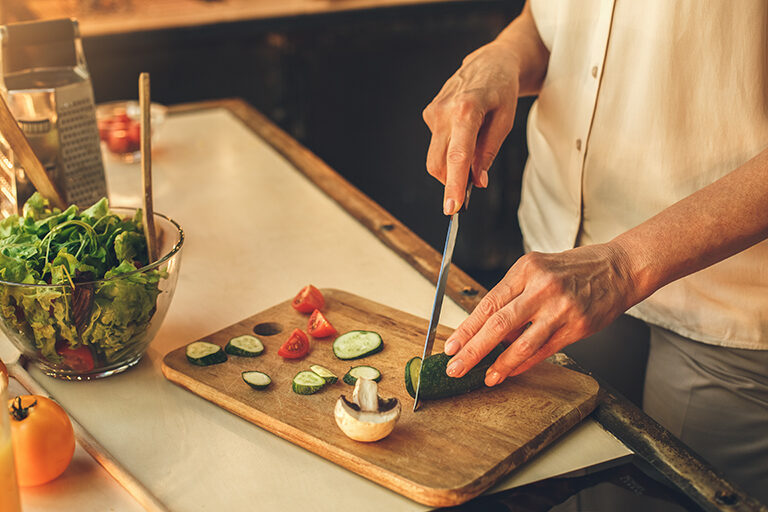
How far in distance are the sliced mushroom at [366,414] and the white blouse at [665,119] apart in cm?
64

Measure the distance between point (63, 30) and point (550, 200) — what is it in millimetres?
1098

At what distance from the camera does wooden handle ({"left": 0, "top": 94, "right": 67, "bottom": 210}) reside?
3.90 ft

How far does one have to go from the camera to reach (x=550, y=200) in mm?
1655

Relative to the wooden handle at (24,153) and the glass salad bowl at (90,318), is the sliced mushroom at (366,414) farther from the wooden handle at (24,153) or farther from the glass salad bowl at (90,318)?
the wooden handle at (24,153)

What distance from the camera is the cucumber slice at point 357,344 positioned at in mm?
1188

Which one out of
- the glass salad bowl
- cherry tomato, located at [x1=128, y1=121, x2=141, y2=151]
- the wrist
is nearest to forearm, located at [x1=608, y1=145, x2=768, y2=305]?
the wrist

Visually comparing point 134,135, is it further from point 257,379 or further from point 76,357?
point 257,379

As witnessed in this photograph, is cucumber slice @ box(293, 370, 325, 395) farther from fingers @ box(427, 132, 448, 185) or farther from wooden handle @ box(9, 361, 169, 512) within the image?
fingers @ box(427, 132, 448, 185)

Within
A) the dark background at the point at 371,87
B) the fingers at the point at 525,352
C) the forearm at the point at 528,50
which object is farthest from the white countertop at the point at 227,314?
the dark background at the point at 371,87

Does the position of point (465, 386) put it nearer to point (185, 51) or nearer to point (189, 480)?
point (189, 480)

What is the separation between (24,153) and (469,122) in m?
0.74

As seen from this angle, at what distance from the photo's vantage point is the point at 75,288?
1.04 m

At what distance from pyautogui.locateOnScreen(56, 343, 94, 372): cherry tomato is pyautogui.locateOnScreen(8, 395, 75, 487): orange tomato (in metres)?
0.16

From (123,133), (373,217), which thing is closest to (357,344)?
(373,217)
